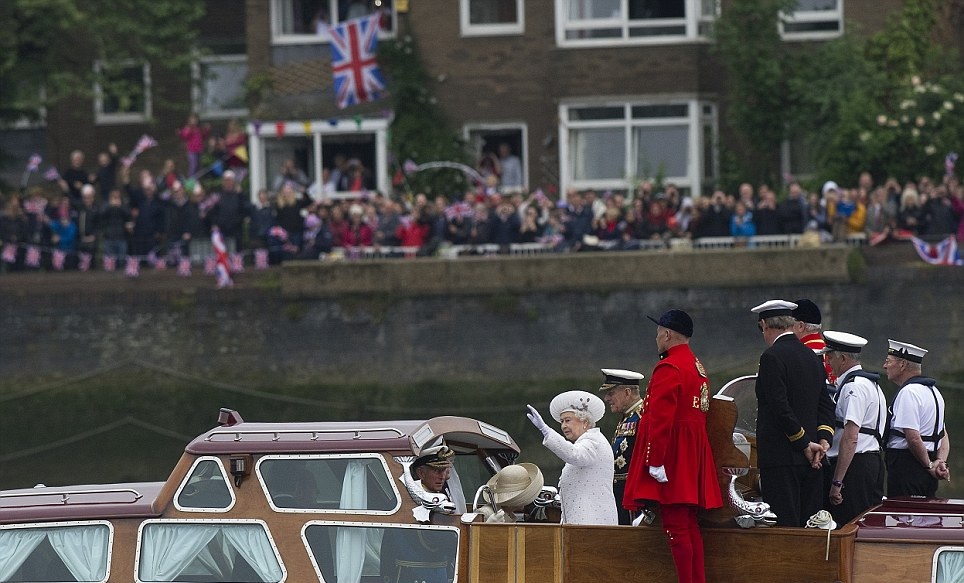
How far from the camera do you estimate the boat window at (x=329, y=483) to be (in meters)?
10.5

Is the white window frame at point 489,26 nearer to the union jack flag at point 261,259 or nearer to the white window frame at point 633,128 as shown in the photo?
the white window frame at point 633,128

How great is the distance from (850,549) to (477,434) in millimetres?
2824

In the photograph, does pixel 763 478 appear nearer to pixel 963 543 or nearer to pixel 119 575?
pixel 963 543

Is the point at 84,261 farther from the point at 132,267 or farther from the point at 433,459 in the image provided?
the point at 433,459

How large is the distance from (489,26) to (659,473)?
2120 cm

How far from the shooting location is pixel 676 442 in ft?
33.1

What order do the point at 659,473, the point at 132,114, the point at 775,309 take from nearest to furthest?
the point at 659,473 < the point at 775,309 < the point at 132,114

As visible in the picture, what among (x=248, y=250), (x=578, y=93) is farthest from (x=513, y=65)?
(x=248, y=250)

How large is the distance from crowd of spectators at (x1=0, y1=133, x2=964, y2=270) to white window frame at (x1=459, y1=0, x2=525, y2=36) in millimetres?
3815

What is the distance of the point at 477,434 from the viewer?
11445 millimetres

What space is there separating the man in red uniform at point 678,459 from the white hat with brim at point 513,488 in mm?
751

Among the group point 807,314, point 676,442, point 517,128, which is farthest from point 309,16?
point 676,442

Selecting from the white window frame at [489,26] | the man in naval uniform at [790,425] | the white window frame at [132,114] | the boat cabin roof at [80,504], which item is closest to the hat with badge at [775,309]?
the man in naval uniform at [790,425]

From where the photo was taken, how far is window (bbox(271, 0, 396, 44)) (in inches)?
1236
